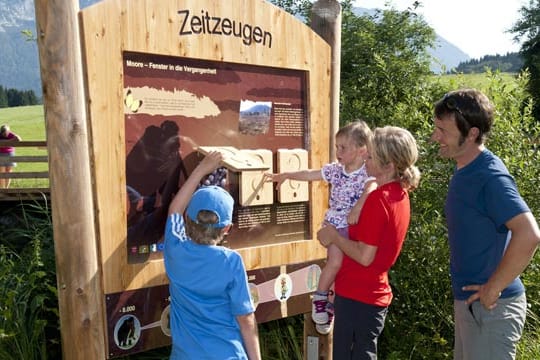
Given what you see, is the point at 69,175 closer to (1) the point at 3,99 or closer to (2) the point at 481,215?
(2) the point at 481,215

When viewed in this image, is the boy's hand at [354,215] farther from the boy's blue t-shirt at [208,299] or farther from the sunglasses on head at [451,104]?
the boy's blue t-shirt at [208,299]

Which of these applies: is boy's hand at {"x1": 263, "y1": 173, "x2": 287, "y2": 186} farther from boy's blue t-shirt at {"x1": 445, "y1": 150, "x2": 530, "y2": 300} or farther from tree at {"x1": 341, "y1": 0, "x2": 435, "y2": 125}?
tree at {"x1": 341, "y1": 0, "x2": 435, "y2": 125}

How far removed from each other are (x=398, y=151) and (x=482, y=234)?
65cm

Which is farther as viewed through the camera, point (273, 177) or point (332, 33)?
point (332, 33)

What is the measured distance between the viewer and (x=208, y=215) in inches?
114

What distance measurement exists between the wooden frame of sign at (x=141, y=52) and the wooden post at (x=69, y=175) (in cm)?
9

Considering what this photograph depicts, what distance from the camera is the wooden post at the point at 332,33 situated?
4.64 meters

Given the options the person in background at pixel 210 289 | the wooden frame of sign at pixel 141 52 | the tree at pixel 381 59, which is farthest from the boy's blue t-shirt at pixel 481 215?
the tree at pixel 381 59

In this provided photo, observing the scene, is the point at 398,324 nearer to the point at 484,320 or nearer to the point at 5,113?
the point at 484,320

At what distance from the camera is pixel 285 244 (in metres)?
4.28

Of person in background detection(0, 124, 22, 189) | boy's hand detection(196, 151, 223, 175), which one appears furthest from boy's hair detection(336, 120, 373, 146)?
person in background detection(0, 124, 22, 189)

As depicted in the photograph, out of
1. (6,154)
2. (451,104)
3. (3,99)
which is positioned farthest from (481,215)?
(3,99)

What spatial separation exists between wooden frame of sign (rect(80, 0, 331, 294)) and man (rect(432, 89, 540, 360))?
1328 mm

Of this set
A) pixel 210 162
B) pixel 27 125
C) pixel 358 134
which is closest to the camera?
pixel 210 162
